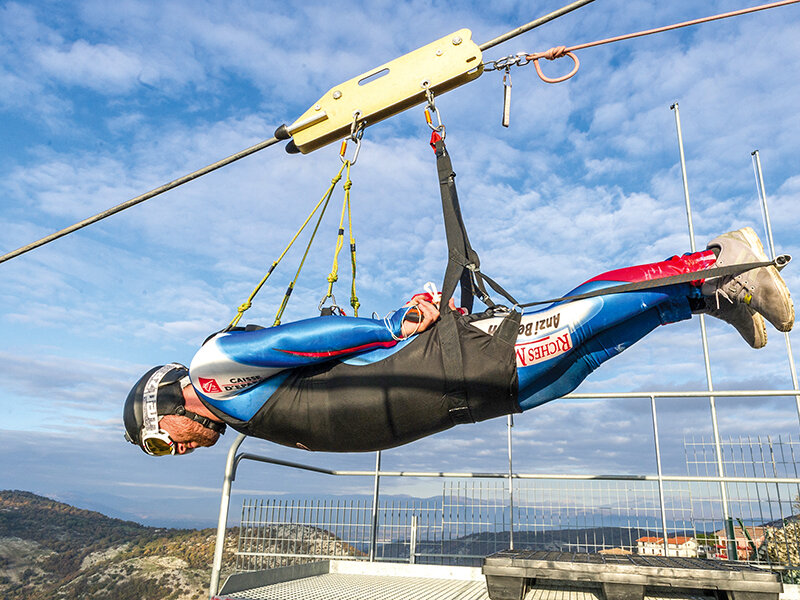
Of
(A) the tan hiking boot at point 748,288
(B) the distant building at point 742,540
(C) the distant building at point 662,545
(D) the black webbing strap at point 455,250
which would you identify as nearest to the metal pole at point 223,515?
(D) the black webbing strap at point 455,250

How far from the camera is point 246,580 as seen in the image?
302 cm

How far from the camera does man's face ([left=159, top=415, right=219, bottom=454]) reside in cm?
280

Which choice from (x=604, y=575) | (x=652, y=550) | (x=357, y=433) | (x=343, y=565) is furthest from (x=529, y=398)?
(x=652, y=550)

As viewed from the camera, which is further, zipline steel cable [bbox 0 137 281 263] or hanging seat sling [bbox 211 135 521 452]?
zipline steel cable [bbox 0 137 281 263]

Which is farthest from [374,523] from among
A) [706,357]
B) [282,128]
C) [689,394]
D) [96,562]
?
[96,562]

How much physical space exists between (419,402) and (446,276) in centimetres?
54

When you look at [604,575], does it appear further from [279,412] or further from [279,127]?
[279,127]

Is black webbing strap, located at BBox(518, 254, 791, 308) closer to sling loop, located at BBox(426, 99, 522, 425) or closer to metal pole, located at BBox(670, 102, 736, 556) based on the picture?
sling loop, located at BBox(426, 99, 522, 425)

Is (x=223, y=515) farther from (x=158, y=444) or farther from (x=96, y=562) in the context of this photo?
(x=96, y=562)

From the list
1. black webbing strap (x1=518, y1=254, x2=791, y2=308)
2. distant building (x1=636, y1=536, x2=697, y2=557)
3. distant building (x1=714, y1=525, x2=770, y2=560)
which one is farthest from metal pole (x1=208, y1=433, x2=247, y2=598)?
distant building (x1=714, y1=525, x2=770, y2=560)

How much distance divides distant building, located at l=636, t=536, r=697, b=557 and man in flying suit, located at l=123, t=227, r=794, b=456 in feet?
10.4

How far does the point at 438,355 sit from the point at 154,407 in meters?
1.52

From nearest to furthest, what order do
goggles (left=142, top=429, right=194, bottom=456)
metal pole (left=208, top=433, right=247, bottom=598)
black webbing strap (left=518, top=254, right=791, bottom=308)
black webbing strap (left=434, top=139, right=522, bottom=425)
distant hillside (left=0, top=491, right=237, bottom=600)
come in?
black webbing strap (left=518, top=254, right=791, bottom=308), black webbing strap (left=434, top=139, right=522, bottom=425), goggles (left=142, top=429, right=194, bottom=456), metal pole (left=208, top=433, right=247, bottom=598), distant hillside (left=0, top=491, right=237, bottom=600)

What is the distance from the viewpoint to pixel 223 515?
151 inches
